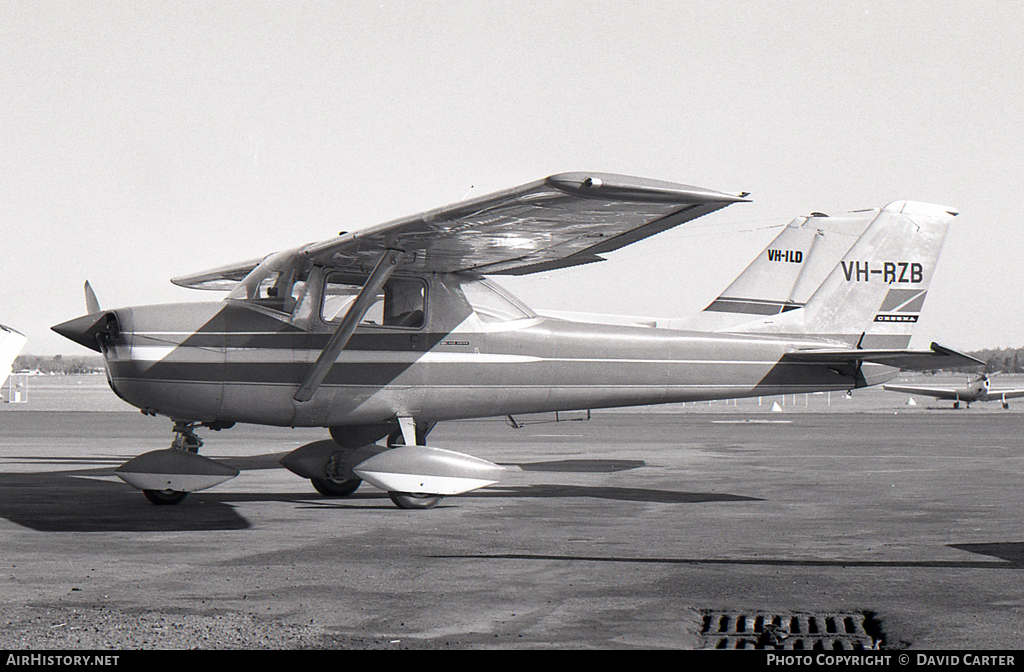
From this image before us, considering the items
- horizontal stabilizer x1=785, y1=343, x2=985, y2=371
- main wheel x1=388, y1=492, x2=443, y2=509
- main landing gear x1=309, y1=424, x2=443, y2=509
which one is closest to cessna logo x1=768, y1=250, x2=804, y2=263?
horizontal stabilizer x1=785, y1=343, x2=985, y2=371

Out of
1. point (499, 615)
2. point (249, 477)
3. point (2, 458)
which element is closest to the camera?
point (499, 615)

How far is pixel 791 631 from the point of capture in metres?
4.41

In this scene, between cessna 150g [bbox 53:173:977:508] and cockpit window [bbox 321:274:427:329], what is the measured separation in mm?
14

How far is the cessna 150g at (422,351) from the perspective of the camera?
8.65m

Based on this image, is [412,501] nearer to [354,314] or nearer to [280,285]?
[354,314]

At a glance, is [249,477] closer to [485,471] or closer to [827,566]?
[485,471]

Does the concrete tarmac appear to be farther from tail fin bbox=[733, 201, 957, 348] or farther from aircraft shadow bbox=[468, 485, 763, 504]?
tail fin bbox=[733, 201, 957, 348]

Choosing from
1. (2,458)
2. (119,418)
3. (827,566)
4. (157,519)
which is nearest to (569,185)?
(827,566)

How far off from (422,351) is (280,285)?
1.54 meters

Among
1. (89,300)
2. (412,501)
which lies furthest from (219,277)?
(412,501)

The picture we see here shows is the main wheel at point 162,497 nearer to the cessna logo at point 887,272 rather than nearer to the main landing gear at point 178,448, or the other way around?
the main landing gear at point 178,448

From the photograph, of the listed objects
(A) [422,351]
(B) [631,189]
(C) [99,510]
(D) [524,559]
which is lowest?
(C) [99,510]
